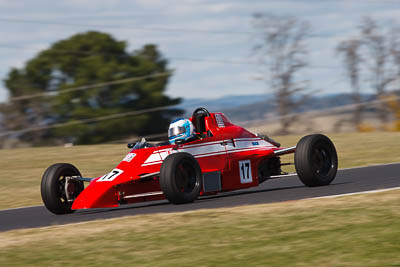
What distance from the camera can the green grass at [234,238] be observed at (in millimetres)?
6762

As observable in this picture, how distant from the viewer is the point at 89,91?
1731 inches

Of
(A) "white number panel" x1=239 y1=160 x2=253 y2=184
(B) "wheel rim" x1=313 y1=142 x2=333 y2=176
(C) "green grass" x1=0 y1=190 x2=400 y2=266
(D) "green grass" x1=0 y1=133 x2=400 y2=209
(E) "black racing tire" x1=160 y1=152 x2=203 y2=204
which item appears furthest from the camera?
(D) "green grass" x1=0 y1=133 x2=400 y2=209

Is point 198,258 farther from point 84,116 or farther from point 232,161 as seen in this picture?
point 84,116

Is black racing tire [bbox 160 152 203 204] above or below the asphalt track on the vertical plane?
above

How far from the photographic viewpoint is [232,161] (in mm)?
12266

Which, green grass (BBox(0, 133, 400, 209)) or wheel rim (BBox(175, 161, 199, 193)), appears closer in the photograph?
Answer: wheel rim (BBox(175, 161, 199, 193))

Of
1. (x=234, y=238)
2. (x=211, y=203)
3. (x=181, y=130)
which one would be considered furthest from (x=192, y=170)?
(x=234, y=238)

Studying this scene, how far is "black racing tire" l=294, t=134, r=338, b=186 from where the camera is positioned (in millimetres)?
12219

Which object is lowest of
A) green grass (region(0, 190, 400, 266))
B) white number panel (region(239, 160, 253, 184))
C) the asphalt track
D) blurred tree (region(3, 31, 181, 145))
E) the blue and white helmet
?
green grass (region(0, 190, 400, 266))

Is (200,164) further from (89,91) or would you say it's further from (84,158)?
(89,91)

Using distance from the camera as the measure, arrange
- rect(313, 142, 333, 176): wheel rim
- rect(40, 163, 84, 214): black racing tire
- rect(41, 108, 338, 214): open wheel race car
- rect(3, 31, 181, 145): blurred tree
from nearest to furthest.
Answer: rect(41, 108, 338, 214): open wheel race car, rect(40, 163, 84, 214): black racing tire, rect(313, 142, 333, 176): wheel rim, rect(3, 31, 181, 145): blurred tree

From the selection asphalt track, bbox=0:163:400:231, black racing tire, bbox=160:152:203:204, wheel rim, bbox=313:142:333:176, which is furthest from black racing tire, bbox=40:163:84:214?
wheel rim, bbox=313:142:333:176

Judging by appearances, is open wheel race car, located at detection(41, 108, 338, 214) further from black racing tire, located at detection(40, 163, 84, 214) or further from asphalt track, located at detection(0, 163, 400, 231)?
asphalt track, located at detection(0, 163, 400, 231)

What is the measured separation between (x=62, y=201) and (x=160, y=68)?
37.4m
